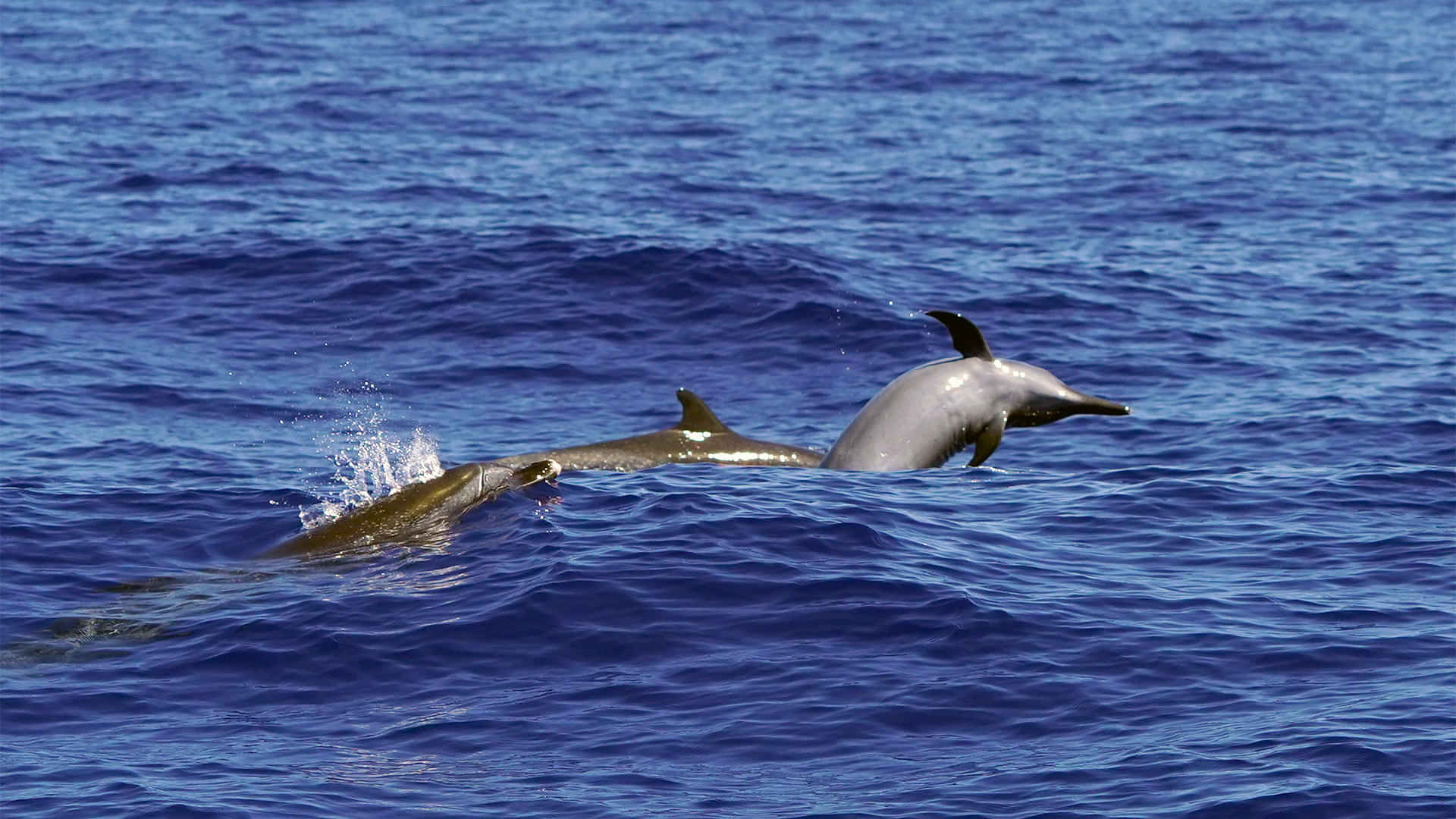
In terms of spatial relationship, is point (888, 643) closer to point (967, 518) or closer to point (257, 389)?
point (967, 518)

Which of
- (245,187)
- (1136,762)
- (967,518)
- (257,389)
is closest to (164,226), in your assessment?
(245,187)

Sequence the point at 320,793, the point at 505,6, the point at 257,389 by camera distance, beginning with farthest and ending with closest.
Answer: the point at 505,6, the point at 257,389, the point at 320,793

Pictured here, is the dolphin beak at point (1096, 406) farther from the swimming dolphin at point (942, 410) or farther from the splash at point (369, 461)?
the splash at point (369, 461)

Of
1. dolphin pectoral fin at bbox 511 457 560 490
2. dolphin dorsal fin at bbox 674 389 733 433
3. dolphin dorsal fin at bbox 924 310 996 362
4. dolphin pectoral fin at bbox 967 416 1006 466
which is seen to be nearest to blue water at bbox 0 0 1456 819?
dolphin pectoral fin at bbox 511 457 560 490

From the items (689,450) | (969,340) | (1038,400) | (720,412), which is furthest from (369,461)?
(1038,400)

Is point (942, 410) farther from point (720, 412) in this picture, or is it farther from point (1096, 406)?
point (720, 412)

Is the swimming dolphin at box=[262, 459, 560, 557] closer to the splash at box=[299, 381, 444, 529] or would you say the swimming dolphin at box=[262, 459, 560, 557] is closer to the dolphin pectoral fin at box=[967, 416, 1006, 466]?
the splash at box=[299, 381, 444, 529]

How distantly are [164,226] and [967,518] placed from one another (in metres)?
18.2

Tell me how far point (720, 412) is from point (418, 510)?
779 centimetres

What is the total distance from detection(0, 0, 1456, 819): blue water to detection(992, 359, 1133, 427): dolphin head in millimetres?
710

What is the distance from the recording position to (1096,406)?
1950cm

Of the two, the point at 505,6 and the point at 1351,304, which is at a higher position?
the point at 505,6

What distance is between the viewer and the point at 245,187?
33.1 meters

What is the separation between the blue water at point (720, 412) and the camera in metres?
11.5
